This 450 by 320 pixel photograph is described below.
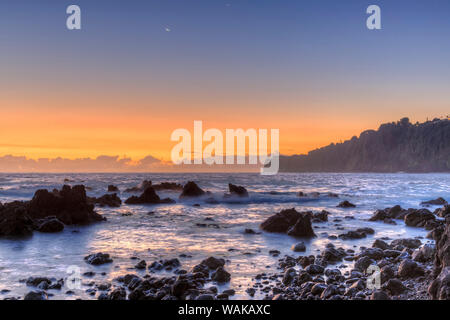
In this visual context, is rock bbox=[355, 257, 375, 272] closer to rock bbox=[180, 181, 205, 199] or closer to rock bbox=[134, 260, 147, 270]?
rock bbox=[134, 260, 147, 270]

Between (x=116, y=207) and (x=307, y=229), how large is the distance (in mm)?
23795

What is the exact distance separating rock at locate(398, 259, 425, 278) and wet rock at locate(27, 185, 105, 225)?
20638mm

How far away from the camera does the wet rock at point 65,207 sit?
22.9 meters

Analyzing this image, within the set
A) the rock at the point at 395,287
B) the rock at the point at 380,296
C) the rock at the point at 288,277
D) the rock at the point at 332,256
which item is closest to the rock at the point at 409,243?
the rock at the point at 332,256

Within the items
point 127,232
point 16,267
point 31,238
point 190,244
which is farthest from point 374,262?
point 31,238

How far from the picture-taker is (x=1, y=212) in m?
20.0

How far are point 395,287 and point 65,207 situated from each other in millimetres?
22689

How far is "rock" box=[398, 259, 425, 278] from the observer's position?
353 inches

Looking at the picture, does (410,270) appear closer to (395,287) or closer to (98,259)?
(395,287)

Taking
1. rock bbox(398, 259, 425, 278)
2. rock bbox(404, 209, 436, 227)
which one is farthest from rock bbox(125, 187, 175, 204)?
rock bbox(398, 259, 425, 278)

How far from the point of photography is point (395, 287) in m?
8.12

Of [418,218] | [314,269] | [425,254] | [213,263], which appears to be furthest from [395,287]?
[418,218]
